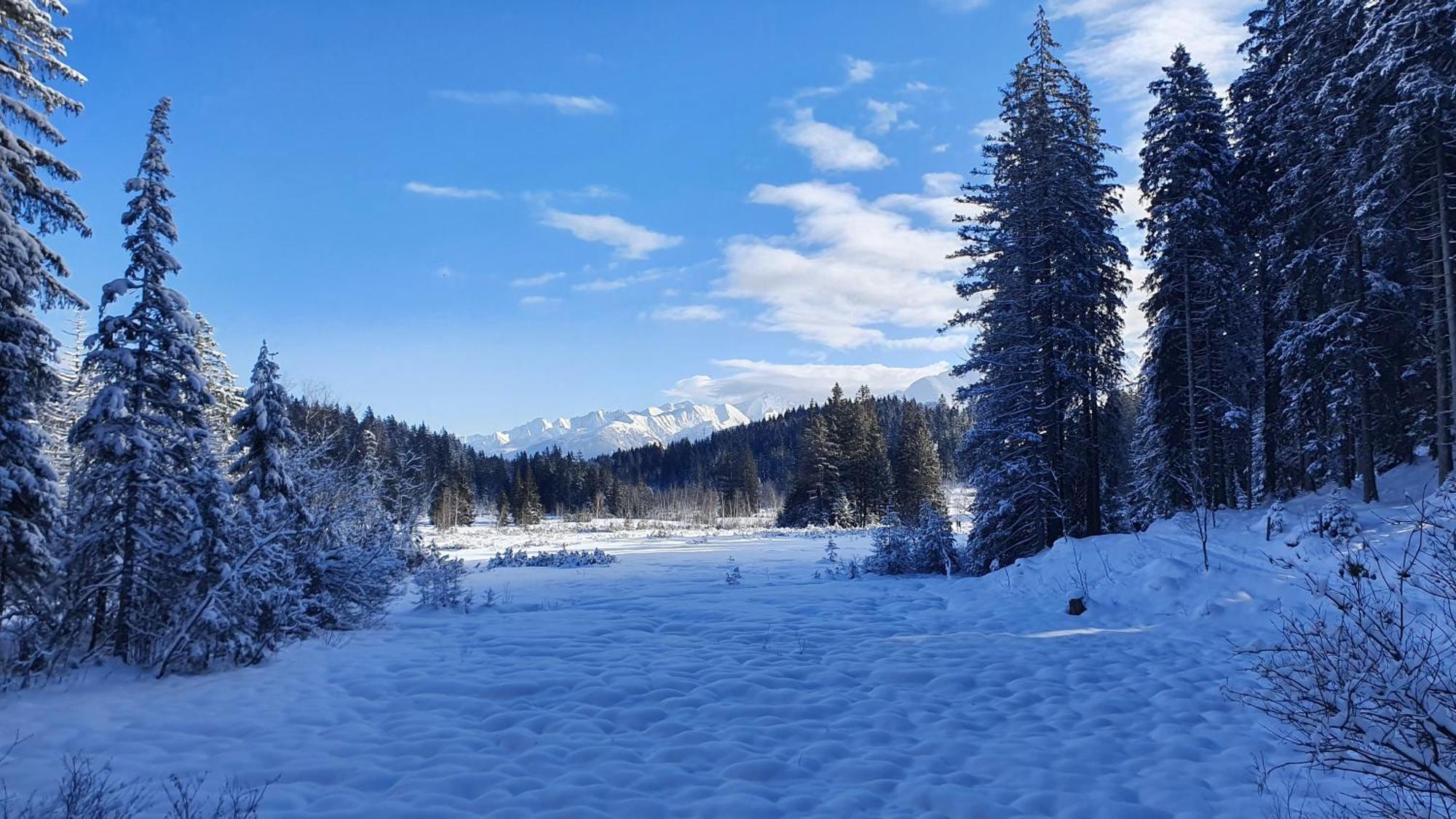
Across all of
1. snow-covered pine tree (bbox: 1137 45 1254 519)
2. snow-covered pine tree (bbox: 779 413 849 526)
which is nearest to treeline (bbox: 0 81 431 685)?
snow-covered pine tree (bbox: 1137 45 1254 519)

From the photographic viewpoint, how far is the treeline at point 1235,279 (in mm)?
15102

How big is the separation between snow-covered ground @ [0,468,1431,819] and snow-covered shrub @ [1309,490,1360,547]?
1.32 ft

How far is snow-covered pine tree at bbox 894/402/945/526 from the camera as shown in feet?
148

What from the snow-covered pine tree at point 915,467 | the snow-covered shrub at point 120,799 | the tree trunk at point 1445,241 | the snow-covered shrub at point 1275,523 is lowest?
→ the snow-covered shrub at point 120,799

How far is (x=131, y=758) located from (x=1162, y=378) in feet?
78.6

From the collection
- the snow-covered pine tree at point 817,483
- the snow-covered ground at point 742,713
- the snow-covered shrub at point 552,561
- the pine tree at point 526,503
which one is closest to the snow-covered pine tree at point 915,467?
the snow-covered pine tree at point 817,483

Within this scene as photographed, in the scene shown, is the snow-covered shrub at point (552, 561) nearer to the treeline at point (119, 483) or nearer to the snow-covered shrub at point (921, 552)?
the snow-covered shrub at point (921, 552)

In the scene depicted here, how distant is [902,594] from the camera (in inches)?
562

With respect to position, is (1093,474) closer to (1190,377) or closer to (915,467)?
(1190,377)

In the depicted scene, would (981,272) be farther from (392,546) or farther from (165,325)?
(165,325)

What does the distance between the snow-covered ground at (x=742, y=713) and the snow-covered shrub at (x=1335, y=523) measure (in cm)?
40

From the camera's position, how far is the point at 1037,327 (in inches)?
709

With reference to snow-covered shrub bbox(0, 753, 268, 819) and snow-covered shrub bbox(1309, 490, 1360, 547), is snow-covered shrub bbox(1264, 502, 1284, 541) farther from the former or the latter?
→ snow-covered shrub bbox(0, 753, 268, 819)

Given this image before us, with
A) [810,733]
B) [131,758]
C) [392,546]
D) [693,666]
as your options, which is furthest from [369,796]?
[392,546]
